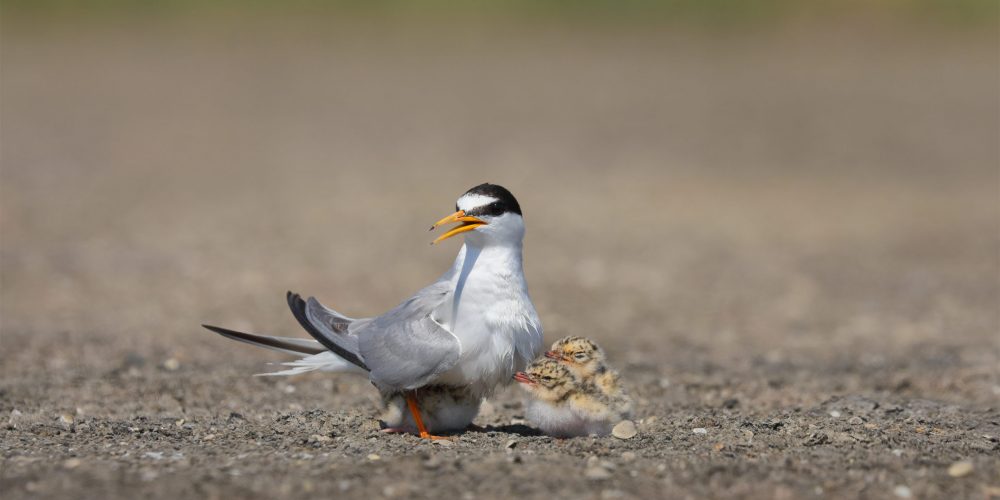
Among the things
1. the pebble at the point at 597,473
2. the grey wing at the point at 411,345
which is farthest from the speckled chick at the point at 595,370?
the pebble at the point at 597,473

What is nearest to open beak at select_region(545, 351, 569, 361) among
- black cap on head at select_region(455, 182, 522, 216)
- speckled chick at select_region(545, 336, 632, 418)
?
speckled chick at select_region(545, 336, 632, 418)

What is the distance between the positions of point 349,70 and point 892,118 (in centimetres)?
1053

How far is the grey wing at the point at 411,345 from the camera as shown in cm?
510

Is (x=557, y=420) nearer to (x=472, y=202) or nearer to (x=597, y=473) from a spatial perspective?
(x=597, y=473)

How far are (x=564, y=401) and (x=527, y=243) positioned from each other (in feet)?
22.7

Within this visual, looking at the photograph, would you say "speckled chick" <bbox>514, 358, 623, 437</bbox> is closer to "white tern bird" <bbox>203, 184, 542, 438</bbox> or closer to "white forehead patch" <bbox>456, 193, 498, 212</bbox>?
"white tern bird" <bbox>203, 184, 542, 438</bbox>

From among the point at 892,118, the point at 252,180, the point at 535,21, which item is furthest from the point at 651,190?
the point at 535,21

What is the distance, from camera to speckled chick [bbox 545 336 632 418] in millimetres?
5309

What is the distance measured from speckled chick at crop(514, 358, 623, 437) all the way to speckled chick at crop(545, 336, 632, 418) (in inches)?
1.0

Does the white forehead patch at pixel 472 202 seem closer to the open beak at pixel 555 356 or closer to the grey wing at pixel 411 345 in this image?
the grey wing at pixel 411 345

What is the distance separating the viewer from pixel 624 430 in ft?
17.4

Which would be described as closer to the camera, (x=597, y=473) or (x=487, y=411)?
(x=597, y=473)

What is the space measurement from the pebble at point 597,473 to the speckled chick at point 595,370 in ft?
2.68

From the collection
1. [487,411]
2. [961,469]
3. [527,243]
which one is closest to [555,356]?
[487,411]
